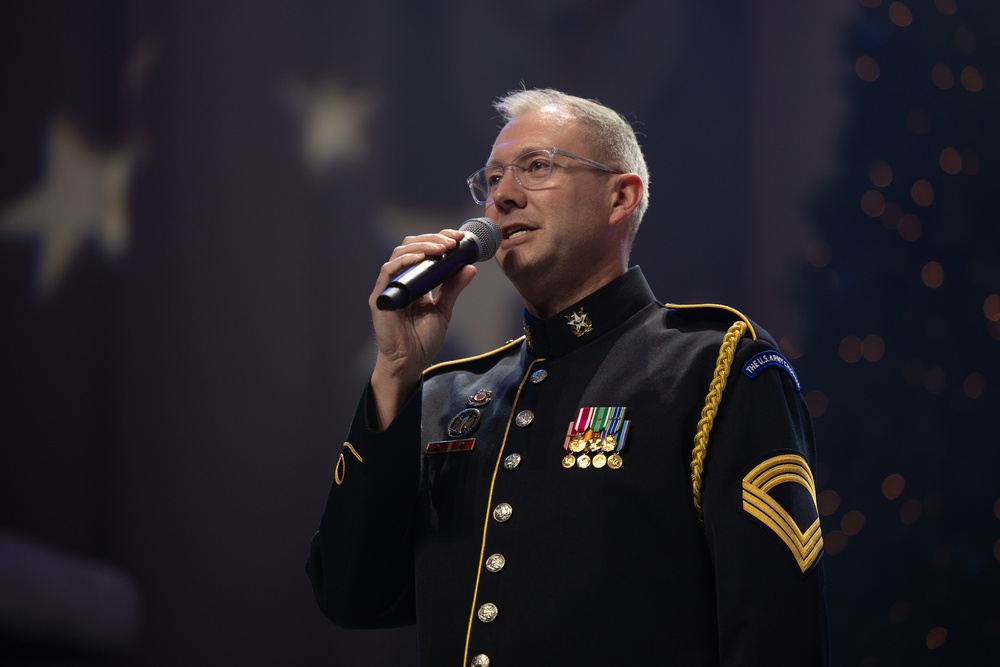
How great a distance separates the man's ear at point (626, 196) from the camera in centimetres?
184

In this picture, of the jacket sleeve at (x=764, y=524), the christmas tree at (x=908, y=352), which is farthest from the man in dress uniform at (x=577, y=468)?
the christmas tree at (x=908, y=352)

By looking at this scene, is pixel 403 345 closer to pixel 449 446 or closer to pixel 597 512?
pixel 449 446

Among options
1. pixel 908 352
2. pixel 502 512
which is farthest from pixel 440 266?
pixel 908 352

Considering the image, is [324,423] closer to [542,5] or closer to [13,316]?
[13,316]

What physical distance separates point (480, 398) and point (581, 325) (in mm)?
231

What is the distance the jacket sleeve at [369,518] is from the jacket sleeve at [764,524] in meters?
0.49

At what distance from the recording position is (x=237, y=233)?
2734 millimetres

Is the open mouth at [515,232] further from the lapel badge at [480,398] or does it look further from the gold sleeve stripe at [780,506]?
the gold sleeve stripe at [780,506]

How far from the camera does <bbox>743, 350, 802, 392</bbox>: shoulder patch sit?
4.83ft

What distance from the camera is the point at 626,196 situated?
6.09ft

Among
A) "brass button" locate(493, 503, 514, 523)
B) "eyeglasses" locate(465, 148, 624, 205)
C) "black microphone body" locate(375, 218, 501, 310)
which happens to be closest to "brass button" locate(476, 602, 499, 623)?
"brass button" locate(493, 503, 514, 523)

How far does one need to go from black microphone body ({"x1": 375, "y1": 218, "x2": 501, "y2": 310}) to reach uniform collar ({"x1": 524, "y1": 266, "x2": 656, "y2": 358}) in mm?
176

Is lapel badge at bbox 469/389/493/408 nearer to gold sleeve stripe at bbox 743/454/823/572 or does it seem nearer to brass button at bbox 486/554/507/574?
brass button at bbox 486/554/507/574

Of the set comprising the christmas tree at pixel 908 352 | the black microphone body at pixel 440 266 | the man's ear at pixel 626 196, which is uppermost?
the man's ear at pixel 626 196
